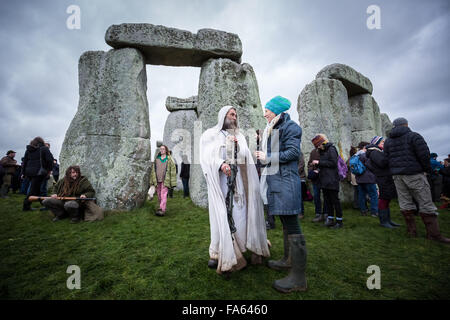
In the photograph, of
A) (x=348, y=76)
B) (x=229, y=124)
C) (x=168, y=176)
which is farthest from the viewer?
(x=348, y=76)

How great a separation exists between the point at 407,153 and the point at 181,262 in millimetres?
4037

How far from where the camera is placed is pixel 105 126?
5.39m

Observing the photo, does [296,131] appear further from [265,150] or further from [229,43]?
[229,43]

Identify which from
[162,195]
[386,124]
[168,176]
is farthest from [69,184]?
[386,124]

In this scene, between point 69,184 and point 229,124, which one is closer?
point 229,124

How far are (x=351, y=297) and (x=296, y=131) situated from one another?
169cm

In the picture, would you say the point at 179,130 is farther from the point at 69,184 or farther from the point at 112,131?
the point at 69,184

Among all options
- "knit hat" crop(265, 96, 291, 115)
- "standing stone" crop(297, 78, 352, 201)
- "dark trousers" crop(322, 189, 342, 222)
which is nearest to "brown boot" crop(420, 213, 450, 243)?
"dark trousers" crop(322, 189, 342, 222)

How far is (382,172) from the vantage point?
4.21 m

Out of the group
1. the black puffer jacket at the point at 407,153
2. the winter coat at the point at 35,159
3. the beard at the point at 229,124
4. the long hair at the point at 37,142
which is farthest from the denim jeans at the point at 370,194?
the long hair at the point at 37,142

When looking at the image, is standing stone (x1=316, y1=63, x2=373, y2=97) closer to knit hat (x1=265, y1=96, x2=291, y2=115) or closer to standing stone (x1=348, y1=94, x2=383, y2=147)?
standing stone (x1=348, y1=94, x2=383, y2=147)

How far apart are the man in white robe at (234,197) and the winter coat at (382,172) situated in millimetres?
3062

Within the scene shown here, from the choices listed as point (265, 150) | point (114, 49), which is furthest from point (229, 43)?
point (265, 150)

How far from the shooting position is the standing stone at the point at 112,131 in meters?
5.21
